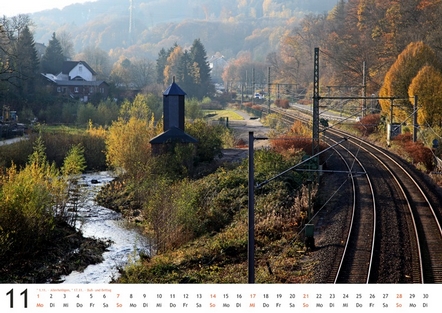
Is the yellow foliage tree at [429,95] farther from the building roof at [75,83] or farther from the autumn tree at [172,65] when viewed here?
the autumn tree at [172,65]

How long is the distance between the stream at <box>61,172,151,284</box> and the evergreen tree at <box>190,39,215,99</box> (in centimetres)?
6137

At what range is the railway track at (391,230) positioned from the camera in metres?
17.8

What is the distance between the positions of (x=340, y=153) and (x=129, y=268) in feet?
82.0

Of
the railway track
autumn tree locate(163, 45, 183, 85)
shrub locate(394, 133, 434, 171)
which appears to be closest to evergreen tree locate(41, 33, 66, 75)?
autumn tree locate(163, 45, 183, 85)

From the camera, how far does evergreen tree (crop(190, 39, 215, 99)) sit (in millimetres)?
99438

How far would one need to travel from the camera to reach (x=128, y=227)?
100 ft

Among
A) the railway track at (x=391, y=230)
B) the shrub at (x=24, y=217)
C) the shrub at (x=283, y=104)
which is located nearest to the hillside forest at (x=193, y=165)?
the shrub at (x=24, y=217)

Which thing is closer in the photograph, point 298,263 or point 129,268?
point 298,263

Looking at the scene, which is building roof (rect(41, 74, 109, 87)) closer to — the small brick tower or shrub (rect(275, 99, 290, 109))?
shrub (rect(275, 99, 290, 109))

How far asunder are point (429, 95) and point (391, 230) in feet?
67.4
